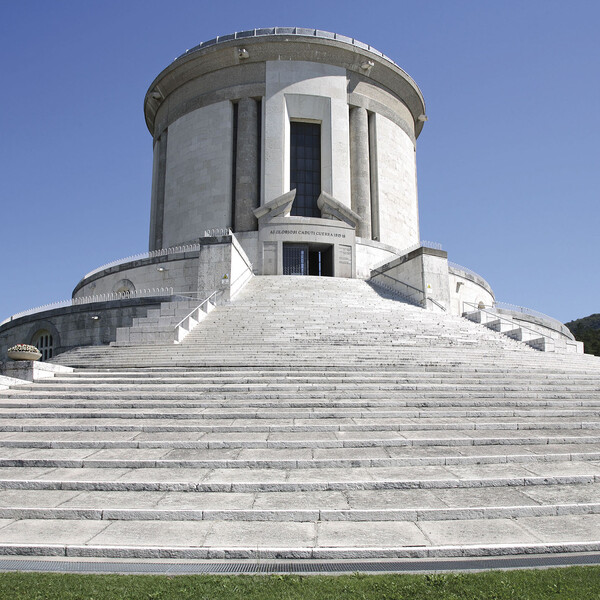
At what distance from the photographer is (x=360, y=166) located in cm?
3297

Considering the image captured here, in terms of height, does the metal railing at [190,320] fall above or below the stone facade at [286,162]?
below

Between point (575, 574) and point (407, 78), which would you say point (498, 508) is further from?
point (407, 78)

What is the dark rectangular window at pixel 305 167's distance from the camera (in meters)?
32.5

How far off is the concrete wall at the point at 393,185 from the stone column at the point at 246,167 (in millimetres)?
7450

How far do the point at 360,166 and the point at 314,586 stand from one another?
3113 centimetres

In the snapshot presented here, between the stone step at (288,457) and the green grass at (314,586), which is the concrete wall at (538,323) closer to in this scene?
the stone step at (288,457)

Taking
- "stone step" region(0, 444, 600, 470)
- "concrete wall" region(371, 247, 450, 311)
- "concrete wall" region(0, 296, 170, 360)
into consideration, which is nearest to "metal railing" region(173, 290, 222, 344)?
"concrete wall" region(0, 296, 170, 360)

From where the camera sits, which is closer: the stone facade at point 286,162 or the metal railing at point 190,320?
the metal railing at point 190,320

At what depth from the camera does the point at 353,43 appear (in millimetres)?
32969

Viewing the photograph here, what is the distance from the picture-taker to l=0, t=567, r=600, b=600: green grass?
3.59 metres

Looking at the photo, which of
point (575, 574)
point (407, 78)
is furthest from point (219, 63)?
point (575, 574)

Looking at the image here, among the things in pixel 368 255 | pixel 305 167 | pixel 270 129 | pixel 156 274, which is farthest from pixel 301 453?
pixel 305 167

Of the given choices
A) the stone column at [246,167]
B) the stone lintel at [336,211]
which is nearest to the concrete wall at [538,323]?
the stone lintel at [336,211]

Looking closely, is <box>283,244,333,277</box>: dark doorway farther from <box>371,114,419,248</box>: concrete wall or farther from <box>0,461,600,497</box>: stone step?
<box>0,461,600,497</box>: stone step
